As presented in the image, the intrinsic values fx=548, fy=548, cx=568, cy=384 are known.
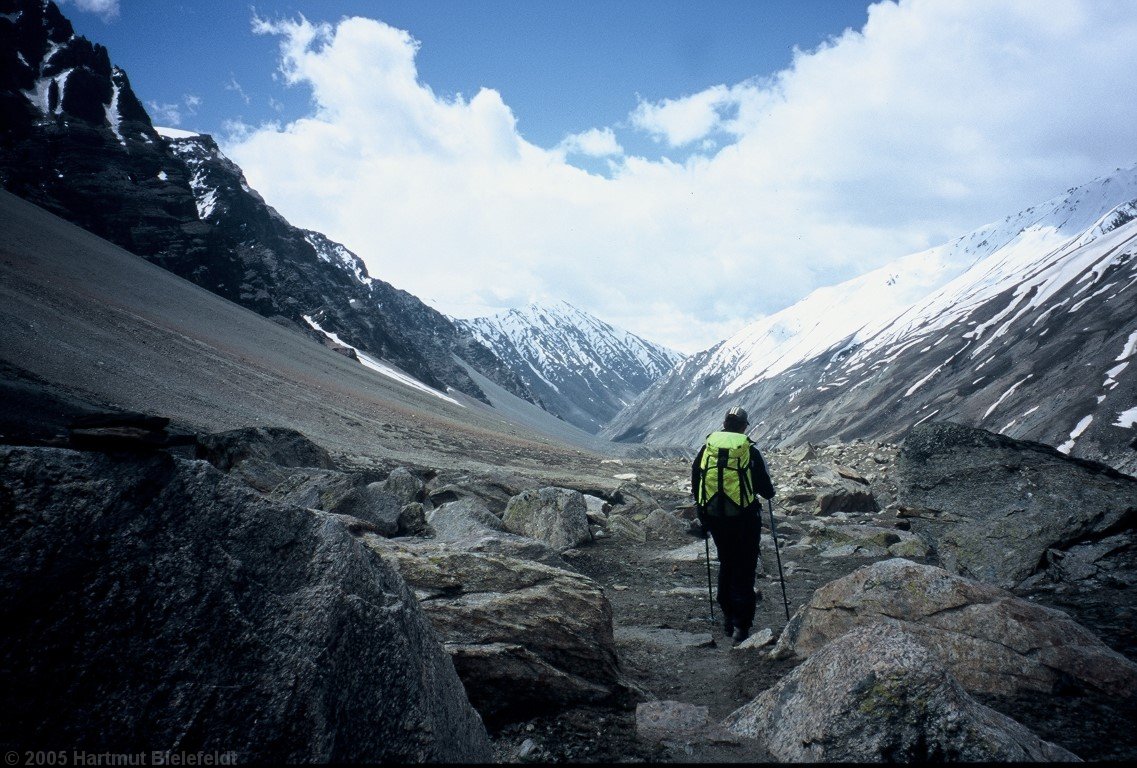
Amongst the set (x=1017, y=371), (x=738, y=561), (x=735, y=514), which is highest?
(x=1017, y=371)

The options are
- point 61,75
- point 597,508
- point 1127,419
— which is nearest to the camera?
point 597,508

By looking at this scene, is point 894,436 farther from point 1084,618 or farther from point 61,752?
point 61,752

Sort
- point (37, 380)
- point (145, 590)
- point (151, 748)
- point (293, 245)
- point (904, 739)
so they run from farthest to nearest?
Answer: 1. point (293, 245)
2. point (37, 380)
3. point (904, 739)
4. point (145, 590)
5. point (151, 748)

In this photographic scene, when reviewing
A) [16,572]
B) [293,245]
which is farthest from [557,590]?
[293,245]

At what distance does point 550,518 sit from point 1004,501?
25.3 feet

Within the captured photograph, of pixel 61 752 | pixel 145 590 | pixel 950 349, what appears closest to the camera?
pixel 61 752

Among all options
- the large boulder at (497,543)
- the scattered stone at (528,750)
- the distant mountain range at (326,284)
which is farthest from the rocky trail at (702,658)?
the distant mountain range at (326,284)

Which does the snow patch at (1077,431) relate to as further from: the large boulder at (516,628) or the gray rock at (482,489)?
the large boulder at (516,628)

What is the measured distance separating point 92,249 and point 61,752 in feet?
267

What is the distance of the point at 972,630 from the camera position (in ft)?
15.3

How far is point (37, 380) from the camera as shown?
18812 mm

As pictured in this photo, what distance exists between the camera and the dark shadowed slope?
982 inches

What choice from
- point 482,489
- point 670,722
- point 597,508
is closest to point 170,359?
point 482,489

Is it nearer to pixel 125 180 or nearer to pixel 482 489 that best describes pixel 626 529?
pixel 482 489
